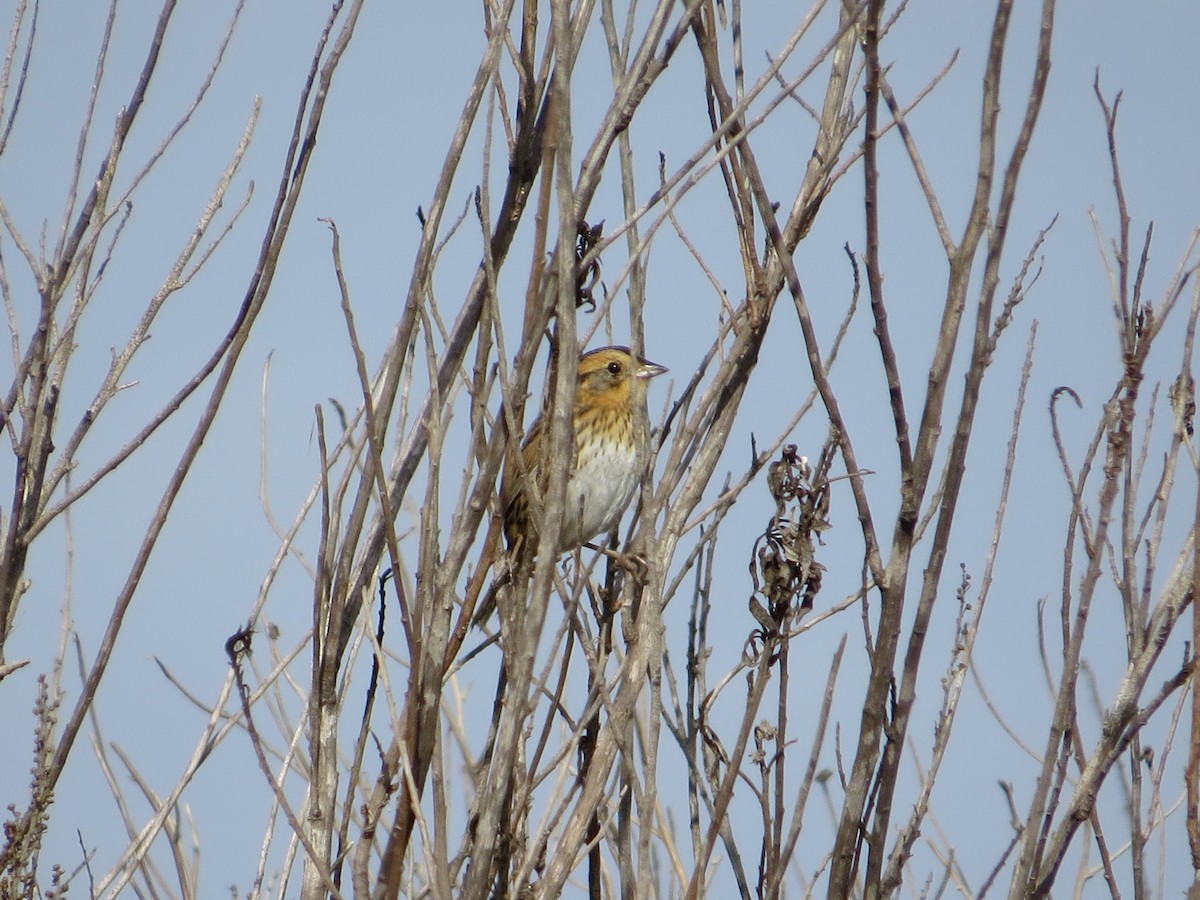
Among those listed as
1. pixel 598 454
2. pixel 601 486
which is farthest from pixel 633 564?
pixel 598 454

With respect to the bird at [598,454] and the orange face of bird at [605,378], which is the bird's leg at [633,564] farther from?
the orange face of bird at [605,378]

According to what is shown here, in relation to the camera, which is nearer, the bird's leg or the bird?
the bird's leg

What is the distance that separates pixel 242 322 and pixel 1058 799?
163cm

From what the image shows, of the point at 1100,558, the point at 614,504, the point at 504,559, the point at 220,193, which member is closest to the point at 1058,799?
the point at 1100,558

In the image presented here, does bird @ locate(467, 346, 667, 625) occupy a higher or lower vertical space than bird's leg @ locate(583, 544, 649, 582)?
higher

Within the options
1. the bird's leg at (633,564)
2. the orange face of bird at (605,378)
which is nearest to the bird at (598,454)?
the orange face of bird at (605,378)

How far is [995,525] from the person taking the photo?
2.61m

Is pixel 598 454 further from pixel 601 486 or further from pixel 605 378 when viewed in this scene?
pixel 605 378

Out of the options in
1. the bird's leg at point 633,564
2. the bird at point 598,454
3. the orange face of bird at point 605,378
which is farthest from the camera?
the orange face of bird at point 605,378

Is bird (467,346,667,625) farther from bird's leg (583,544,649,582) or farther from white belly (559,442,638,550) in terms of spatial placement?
bird's leg (583,544,649,582)

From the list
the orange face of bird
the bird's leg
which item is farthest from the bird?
the bird's leg

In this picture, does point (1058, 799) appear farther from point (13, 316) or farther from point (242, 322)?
point (13, 316)

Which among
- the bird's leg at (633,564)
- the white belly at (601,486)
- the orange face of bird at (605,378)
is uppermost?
the orange face of bird at (605,378)

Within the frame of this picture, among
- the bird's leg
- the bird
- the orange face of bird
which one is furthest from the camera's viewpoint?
the orange face of bird
